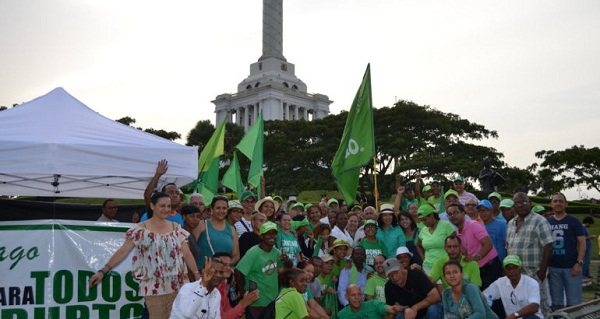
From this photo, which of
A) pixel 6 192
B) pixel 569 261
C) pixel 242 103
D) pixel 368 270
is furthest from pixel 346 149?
pixel 242 103

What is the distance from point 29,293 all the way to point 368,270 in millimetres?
4316

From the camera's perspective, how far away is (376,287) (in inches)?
303

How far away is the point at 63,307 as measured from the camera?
21.4 ft

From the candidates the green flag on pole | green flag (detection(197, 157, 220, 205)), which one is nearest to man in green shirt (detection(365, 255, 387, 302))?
the green flag on pole

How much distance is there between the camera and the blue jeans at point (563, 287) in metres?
8.00

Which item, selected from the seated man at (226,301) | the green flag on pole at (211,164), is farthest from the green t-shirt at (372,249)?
the green flag on pole at (211,164)

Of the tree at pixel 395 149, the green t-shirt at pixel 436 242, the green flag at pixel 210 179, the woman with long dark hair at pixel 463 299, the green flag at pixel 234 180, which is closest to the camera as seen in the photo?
the woman with long dark hair at pixel 463 299

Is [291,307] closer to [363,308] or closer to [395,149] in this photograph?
[363,308]

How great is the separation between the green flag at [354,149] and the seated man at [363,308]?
3739 mm

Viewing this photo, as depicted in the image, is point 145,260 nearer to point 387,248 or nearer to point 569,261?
point 387,248

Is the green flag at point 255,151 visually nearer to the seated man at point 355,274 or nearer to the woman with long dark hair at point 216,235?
the seated man at point 355,274

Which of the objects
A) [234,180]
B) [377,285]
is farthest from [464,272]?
[234,180]

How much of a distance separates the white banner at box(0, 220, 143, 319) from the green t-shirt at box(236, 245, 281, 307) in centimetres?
140

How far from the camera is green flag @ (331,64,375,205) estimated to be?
10844mm
